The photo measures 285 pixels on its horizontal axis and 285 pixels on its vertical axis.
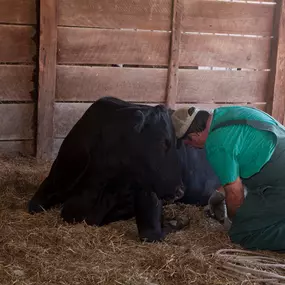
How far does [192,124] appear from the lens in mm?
3004

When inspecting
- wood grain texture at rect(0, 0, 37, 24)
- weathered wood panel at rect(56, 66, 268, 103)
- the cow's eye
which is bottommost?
the cow's eye

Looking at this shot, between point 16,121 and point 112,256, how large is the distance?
2198 mm

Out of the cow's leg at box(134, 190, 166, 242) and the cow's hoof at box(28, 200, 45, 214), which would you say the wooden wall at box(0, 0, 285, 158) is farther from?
the cow's leg at box(134, 190, 166, 242)

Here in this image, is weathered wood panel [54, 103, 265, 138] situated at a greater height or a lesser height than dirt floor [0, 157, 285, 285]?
greater

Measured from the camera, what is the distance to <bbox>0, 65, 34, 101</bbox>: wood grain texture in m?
4.58

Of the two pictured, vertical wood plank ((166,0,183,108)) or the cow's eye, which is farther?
vertical wood plank ((166,0,183,108))

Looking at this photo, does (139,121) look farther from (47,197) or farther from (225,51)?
(225,51)

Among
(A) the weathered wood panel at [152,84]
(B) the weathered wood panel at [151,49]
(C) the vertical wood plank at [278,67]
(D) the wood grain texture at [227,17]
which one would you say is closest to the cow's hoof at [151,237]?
(A) the weathered wood panel at [152,84]

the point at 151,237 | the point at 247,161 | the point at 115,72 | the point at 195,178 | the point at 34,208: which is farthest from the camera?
the point at 115,72

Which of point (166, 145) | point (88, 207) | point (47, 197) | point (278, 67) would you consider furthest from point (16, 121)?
point (278, 67)

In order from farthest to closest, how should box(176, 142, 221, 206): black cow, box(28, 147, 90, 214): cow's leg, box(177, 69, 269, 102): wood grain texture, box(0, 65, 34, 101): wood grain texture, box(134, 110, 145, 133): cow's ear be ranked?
box(177, 69, 269, 102): wood grain texture → box(0, 65, 34, 101): wood grain texture → box(176, 142, 221, 206): black cow → box(28, 147, 90, 214): cow's leg → box(134, 110, 145, 133): cow's ear

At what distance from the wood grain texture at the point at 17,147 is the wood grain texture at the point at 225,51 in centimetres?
158

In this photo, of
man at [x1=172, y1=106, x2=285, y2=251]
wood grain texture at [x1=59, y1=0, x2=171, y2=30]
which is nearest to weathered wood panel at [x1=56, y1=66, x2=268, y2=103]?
wood grain texture at [x1=59, y1=0, x2=171, y2=30]

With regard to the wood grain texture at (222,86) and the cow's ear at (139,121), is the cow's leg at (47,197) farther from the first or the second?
the wood grain texture at (222,86)
